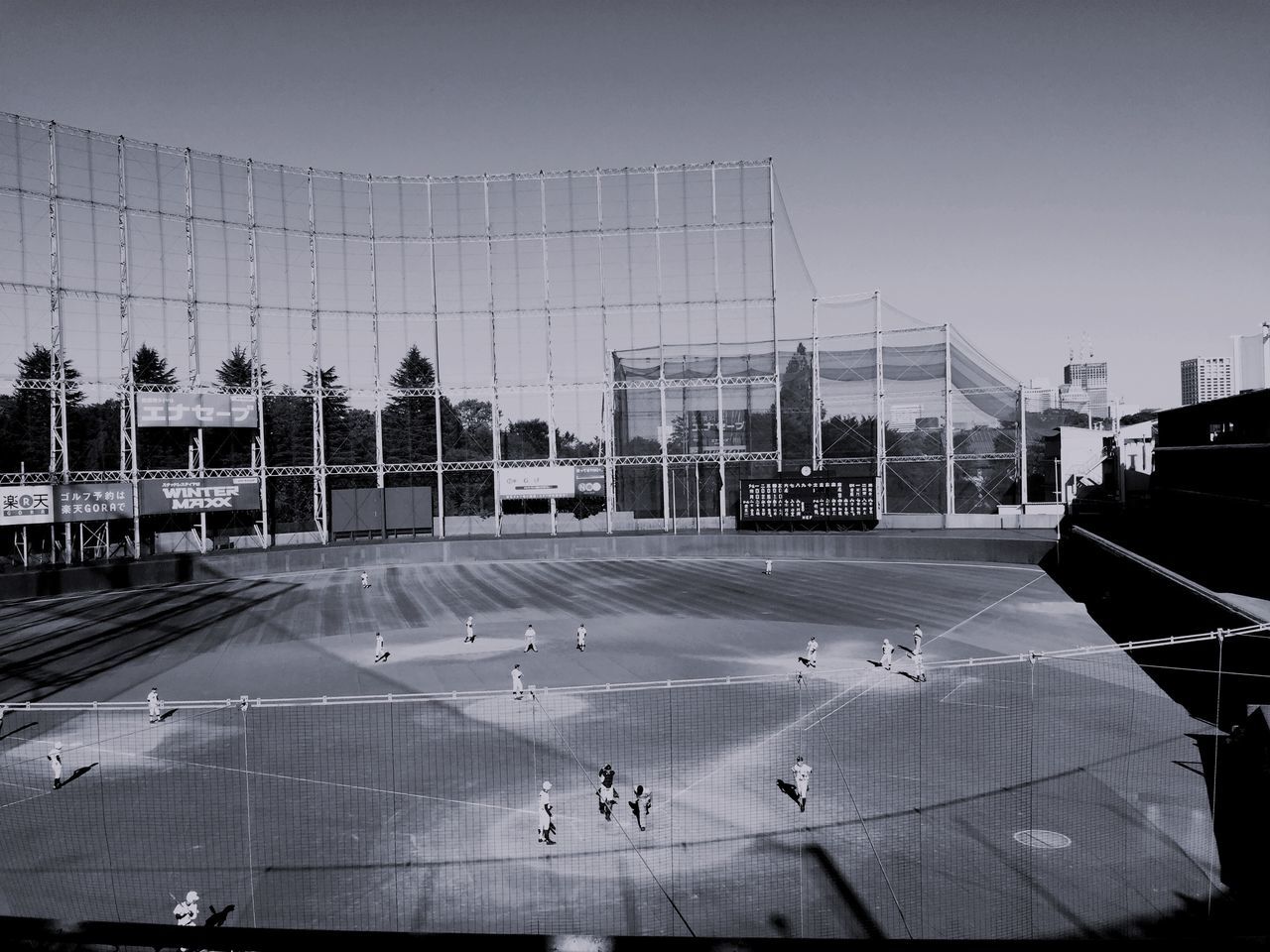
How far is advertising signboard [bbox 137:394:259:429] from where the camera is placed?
5019 cm

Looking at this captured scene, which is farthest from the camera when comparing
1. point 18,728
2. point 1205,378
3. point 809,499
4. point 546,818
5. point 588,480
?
point 1205,378

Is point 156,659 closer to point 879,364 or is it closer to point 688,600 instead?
point 688,600

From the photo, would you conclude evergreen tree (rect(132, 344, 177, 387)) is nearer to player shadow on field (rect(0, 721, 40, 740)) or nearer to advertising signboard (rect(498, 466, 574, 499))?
advertising signboard (rect(498, 466, 574, 499))

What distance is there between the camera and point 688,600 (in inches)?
1470

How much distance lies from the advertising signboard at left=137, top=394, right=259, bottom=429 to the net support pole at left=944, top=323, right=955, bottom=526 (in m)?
44.5

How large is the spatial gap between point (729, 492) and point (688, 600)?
25645 millimetres

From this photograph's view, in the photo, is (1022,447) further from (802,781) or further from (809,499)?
(802,781)

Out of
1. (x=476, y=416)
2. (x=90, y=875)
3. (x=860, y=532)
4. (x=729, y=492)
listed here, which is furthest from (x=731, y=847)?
(x=476, y=416)

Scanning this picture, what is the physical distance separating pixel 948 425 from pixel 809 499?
1157 centimetres

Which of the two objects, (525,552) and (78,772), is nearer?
(78,772)

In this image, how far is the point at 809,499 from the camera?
5419 cm

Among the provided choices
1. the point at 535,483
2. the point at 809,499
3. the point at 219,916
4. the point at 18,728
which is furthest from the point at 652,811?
the point at 535,483

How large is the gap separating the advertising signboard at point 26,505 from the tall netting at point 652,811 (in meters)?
26.7

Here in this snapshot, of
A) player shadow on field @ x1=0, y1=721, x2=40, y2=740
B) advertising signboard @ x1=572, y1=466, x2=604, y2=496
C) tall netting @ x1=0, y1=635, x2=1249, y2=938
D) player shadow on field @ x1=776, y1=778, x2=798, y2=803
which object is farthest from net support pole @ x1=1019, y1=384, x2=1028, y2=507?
player shadow on field @ x1=0, y1=721, x2=40, y2=740
